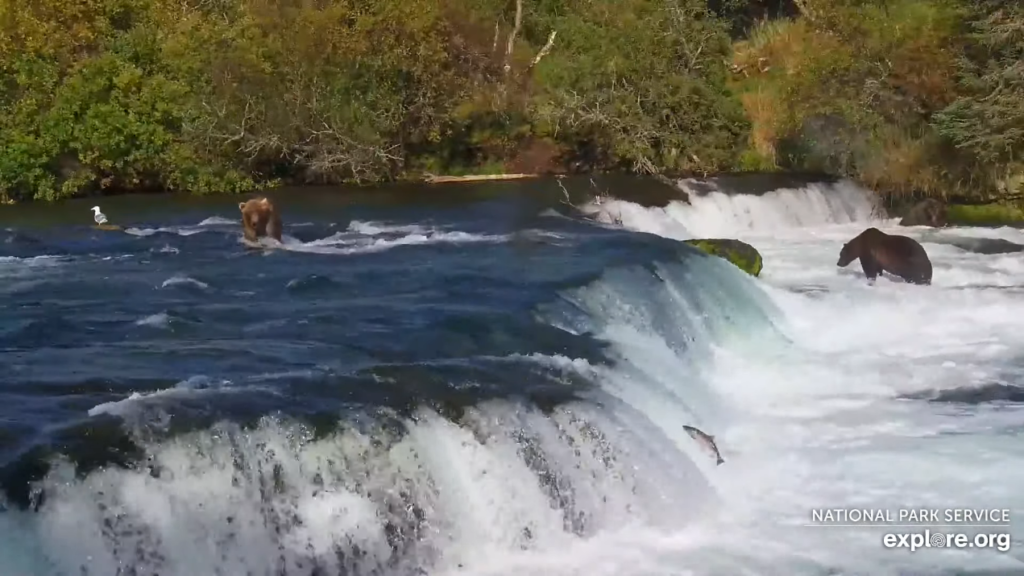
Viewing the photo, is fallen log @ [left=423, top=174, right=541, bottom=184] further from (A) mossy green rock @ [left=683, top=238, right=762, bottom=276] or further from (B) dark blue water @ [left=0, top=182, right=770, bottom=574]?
(A) mossy green rock @ [left=683, top=238, right=762, bottom=276]

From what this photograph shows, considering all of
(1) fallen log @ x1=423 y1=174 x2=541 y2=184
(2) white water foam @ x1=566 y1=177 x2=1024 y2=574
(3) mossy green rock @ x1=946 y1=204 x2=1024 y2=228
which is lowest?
(1) fallen log @ x1=423 y1=174 x2=541 y2=184

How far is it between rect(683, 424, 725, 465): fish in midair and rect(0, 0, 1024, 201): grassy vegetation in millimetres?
12795

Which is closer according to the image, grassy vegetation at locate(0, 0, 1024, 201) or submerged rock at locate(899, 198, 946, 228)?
submerged rock at locate(899, 198, 946, 228)

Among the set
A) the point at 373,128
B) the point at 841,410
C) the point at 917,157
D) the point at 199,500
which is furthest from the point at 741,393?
the point at 373,128

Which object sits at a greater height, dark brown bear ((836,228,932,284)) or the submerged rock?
dark brown bear ((836,228,932,284))

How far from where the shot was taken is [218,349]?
10.5 metres

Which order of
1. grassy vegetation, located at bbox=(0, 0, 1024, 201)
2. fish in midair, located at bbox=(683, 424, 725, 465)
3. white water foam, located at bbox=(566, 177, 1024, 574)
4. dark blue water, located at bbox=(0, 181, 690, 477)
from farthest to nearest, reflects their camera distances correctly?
1. grassy vegetation, located at bbox=(0, 0, 1024, 201)
2. fish in midair, located at bbox=(683, 424, 725, 465)
3. dark blue water, located at bbox=(0, 181, 690, 477)
4. white water foam, located at bbox=(566, 177, 1024, 574)

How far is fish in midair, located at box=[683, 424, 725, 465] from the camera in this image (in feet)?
32.5

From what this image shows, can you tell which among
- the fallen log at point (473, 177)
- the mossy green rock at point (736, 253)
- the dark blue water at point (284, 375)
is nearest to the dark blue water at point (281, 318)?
the dark blue water at point (284, 375)

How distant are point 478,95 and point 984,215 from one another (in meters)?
12.3

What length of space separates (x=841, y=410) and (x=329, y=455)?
561cm

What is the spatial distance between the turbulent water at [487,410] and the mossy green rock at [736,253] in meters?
0.93

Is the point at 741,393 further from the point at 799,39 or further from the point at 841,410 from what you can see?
the point at 799,39

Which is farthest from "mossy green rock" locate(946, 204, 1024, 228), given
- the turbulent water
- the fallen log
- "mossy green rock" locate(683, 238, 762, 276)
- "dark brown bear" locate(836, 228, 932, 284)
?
the fallen log
